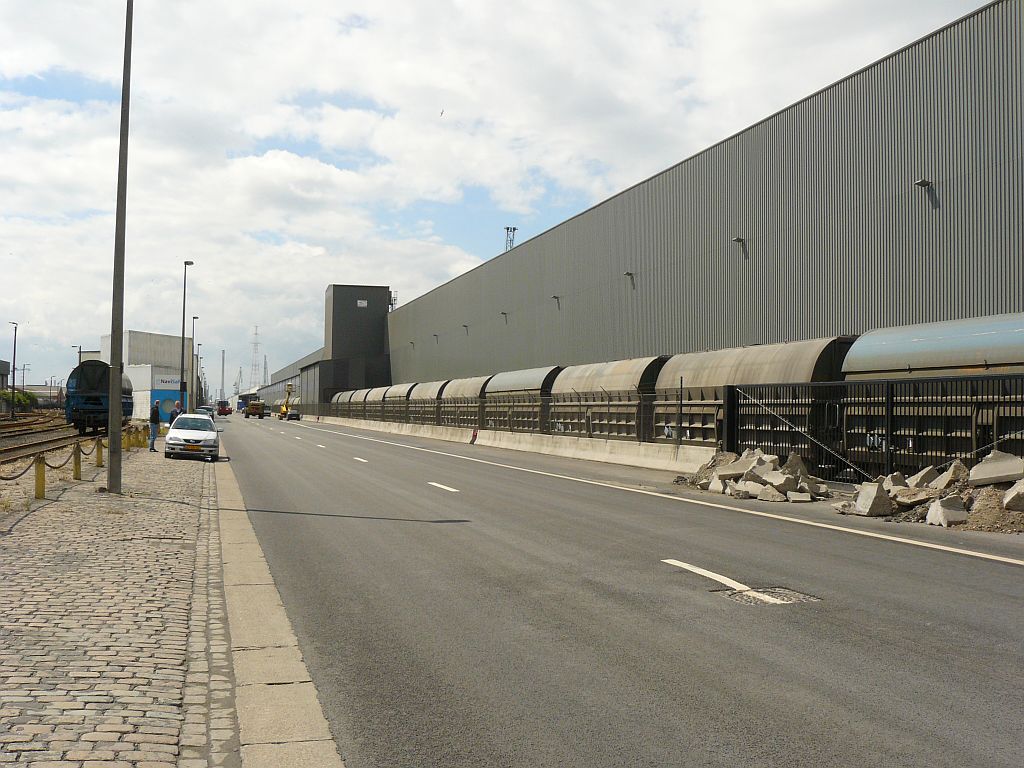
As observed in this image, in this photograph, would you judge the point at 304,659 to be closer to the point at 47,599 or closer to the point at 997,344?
the point at 47,599

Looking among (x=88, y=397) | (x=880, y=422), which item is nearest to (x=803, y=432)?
(x=880, y=422)

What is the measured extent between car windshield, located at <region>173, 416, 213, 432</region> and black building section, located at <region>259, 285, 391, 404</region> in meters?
73.2

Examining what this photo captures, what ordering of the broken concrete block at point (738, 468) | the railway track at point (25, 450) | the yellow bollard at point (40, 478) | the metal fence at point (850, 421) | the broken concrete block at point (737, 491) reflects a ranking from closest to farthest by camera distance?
the yellow bollard at point (40, 478) → the metal fence at point (850, 421) → the broken concrete block at point (737, 491) → the broken concrete block at point (738, 468) → the railway track at point (25, 450)

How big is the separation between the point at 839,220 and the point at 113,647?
86.3 ft

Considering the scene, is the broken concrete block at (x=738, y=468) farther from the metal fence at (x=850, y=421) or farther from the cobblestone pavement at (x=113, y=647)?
the cobblestone pavement at (x=113, y=647)

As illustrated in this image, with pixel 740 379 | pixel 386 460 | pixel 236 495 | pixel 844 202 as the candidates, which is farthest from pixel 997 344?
pixel 386 460

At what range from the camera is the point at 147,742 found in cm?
449

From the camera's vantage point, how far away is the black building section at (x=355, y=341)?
107 m

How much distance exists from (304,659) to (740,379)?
19862 millimetres

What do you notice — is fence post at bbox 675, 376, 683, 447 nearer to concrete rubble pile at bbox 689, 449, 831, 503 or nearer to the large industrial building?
the large industrial building

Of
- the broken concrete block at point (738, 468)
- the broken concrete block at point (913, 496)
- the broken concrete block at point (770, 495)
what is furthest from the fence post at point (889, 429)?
the broken concrete block at point (738, 468)

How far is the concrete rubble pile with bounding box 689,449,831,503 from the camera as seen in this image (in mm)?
17484

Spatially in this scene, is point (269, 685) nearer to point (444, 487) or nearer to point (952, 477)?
point (952, 477)

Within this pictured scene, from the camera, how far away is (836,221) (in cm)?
2794
